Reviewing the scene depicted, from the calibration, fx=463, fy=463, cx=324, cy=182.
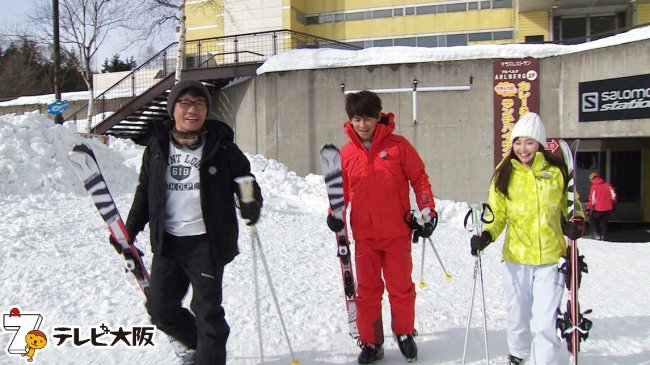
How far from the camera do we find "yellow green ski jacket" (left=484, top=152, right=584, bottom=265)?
114 inches

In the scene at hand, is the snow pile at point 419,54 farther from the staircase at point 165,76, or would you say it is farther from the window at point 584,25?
the window at point 584,25

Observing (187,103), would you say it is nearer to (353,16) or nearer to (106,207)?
(106,207)

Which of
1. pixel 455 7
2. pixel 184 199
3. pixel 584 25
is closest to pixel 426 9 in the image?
pixel 455 7

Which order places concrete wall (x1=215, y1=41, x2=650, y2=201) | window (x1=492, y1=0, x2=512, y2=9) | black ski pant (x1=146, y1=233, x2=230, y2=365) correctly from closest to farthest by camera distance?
black ski pant (x1=146, y1=233, x2=230, y2=365), concrete wall (x1=215, y1=41, x2=650, y2=201), window (x1=492, y1=0, x2=512, y2=9)

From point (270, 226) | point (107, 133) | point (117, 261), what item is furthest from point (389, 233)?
point (107, 133)

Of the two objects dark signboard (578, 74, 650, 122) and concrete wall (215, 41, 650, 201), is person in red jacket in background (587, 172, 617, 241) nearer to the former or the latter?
concrete wall (215, 41, 650, 201)

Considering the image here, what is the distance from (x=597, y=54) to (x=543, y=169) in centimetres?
1087

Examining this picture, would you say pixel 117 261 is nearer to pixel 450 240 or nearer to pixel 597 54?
pixel 450 240

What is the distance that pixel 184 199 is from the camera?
106 inches

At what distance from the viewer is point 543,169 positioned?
9.77 ft

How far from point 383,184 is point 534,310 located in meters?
1.22

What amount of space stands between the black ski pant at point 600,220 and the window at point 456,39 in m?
14.3

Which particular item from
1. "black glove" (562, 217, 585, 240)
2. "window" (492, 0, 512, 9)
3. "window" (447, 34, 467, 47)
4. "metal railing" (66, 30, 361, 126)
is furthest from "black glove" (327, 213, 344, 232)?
"window" (492, 0, 512, 9)

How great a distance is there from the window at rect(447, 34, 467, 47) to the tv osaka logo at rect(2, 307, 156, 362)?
23.3 meters
